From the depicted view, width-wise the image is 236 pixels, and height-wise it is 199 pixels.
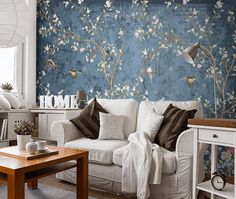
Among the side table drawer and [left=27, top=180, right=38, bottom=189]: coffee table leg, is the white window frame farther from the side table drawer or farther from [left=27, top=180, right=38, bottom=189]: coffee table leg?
the side table drawer

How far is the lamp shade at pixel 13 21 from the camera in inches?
94.7

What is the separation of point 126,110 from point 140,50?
102 centimetres

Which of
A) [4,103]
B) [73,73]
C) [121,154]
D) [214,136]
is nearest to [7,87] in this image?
[4,103]

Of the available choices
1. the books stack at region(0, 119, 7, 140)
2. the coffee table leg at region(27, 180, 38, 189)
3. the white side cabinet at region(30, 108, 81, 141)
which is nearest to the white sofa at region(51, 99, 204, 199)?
the coffee table leg at region(27, 180, 38, 189)

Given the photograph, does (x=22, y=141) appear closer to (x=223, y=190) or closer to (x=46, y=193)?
(x=46, y=193)

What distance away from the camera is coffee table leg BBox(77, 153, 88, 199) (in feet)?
8.65

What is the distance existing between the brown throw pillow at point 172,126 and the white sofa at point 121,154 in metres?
0.11

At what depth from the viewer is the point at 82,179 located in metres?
2.66

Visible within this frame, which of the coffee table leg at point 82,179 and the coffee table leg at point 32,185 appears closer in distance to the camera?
the coffee table leg at point 82,179

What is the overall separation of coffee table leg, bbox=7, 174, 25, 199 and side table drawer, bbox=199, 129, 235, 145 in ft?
4.71

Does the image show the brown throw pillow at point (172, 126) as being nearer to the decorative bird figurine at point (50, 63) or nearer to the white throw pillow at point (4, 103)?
the white throw pillow at point (4, 103)

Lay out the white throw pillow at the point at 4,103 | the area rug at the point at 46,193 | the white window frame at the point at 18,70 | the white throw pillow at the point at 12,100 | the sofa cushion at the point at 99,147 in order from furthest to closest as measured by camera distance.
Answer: the white window frame at the point at 18,70
the white throw pillow at the point at 12,100
the white throw pillow at the point at 4,103
the sofa cushion at the point at 99,147
the area rug at the point at 46,193

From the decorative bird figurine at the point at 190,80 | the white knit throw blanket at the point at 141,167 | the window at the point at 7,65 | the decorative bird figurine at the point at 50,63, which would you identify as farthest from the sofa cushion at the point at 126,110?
the window at the point at 7,65

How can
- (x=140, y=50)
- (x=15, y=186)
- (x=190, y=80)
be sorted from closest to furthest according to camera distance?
(x=15, y=186)
(x=190, y=80)
(x=140, y=50)
